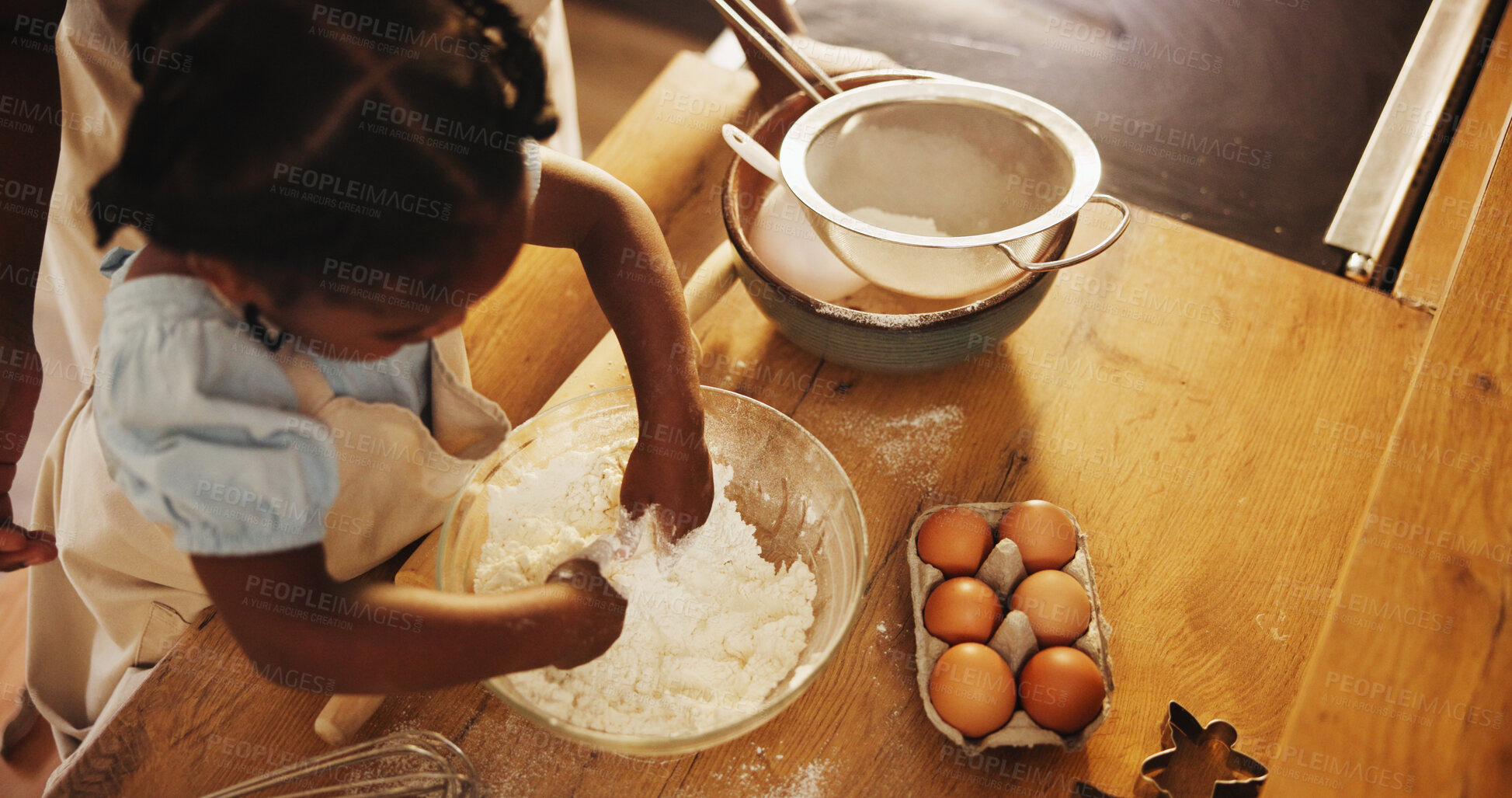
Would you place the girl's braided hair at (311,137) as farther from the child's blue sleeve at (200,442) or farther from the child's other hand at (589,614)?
the child's other hand at (589,614)

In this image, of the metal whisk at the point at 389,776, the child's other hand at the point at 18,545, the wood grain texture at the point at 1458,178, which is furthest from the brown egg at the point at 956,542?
the child's other hand at the point at 18,545

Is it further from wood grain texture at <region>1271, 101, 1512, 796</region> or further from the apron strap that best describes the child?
wood grain texture at <region>1271, 101, 1512, 796</region>

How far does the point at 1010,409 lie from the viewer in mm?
922

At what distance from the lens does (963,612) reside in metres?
0.73

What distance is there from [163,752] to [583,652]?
1.22 ft

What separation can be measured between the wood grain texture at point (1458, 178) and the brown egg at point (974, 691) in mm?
687

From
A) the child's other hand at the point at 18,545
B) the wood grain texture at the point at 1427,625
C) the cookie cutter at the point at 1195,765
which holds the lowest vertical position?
the cookie cutter at the point at 1195,765

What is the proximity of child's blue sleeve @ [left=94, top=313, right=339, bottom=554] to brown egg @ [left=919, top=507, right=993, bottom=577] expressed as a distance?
19.8 inches

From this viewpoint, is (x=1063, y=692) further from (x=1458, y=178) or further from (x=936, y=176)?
(x=1458, y=178)

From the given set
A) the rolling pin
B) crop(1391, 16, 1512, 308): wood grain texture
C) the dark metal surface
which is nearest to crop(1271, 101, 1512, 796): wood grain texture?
crop(1391, 16, 1512, 308): wood grain texture

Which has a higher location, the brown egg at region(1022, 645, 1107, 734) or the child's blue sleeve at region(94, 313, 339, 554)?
the child's blue sleeve at region(94, 313, 339, 554)

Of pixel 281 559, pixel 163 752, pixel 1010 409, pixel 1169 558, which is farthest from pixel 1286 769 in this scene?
pixel 163 752

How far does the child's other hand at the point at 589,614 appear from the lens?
0.65 m

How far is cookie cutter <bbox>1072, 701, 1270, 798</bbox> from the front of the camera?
27.1 inches
